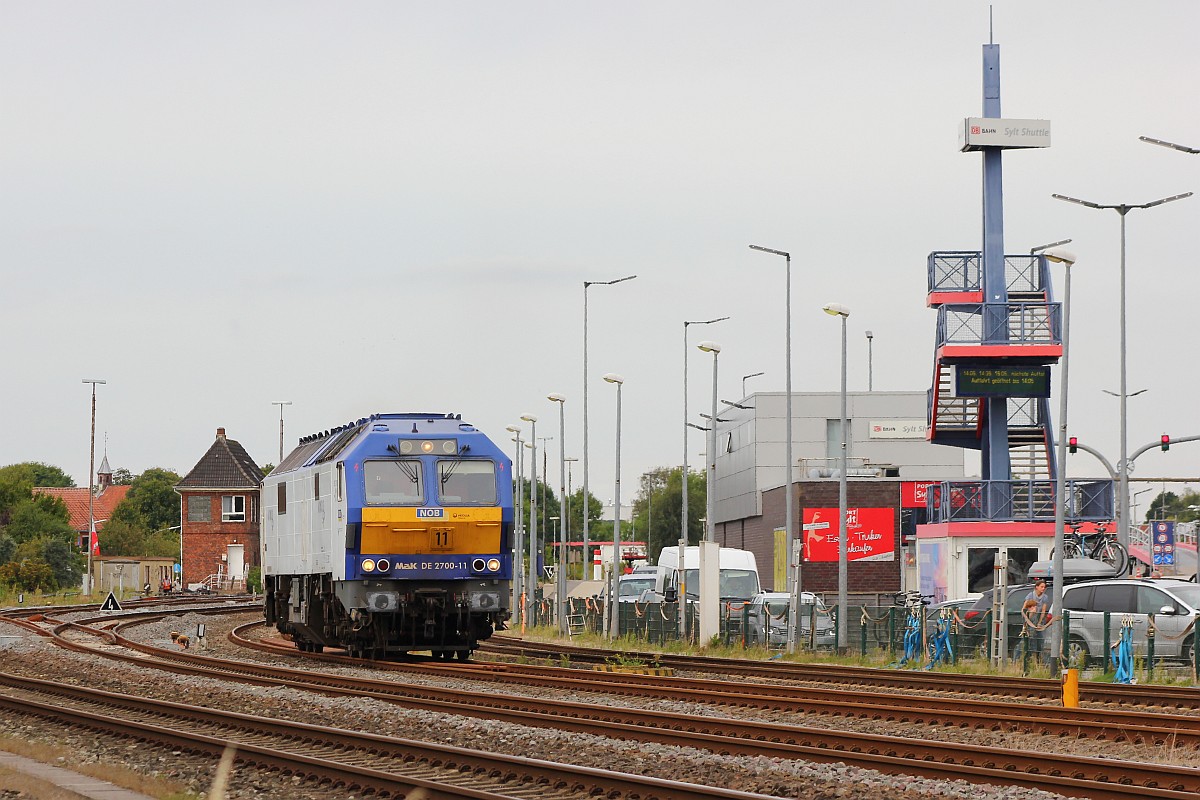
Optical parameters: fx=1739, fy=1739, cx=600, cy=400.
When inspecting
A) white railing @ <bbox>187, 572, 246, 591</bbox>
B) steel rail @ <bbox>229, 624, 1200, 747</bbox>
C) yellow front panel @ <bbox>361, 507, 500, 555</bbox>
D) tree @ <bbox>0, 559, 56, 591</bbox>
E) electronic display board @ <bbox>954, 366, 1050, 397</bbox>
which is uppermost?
electronic display board @ <bbox>954, 366, 1050, 397</bbox>

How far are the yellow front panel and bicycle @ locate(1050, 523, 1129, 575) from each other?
18.6 meters

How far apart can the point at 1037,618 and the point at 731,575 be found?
13.2 meters

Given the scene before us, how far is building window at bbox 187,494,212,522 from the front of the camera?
3959 inches

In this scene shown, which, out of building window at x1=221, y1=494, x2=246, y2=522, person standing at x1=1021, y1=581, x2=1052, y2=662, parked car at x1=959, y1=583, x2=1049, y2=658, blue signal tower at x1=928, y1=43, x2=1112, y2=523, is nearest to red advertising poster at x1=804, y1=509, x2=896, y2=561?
blue signal tower at x1=928, y1=43, x2=1112, y2=523

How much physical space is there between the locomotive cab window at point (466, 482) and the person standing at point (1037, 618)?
8952 mm

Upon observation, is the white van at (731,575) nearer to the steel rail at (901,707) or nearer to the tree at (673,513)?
the steel rail at (901,707)

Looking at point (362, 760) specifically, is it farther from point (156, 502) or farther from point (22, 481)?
point (156, 502)

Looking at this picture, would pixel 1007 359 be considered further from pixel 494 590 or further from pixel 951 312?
pixel 494 590

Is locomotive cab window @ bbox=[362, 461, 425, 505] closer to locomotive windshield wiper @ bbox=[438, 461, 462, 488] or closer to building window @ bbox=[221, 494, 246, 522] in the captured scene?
locomotive windshield wiper @ bbox=[438, 461, 462, 488]

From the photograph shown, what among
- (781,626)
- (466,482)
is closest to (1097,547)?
(781,626)

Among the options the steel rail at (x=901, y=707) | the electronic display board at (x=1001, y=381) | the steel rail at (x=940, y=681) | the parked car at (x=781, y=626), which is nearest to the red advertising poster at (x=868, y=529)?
the electronic display board at (x=1001, y=381)

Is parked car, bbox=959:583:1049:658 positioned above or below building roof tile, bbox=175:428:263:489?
below

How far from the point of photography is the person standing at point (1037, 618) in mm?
28297

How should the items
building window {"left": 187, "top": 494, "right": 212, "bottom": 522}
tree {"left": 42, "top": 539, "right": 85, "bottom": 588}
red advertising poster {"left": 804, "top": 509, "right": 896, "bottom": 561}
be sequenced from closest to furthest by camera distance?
red advertising poster {"left": 804, "top": 509, "right": 896, "bottom": 561}
tree {"left": 42, "top": 539, "right": 85, "bottom": 588}
building window {"left": 187, "top": 494, "right": 212, "bottom": 522}
